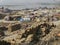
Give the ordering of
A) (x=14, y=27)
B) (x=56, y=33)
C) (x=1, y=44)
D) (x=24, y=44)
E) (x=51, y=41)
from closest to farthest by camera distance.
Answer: (x=1, y=44), (x=24, y=44), (x=51, y=41), (x=56, y=33), (x=14, y=27)

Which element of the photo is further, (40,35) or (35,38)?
(40,35)

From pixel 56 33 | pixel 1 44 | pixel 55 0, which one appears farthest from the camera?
pixel 55 0

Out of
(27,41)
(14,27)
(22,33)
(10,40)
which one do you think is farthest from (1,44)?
(14,27)

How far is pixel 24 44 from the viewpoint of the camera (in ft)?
51.1

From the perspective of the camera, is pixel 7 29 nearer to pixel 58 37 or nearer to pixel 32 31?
pixel 32 31

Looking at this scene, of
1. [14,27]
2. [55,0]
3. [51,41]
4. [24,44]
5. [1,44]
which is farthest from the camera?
[55,0]

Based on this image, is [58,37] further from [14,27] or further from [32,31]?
[14,27]

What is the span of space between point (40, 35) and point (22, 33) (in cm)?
177

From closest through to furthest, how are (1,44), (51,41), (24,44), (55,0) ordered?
(1,44) → (24,44) → (51,41) → (55,0)

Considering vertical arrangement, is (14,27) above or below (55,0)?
above

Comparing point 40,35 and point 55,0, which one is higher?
point 40,35

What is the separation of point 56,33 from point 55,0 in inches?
2863

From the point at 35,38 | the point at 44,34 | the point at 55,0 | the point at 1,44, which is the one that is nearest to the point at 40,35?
the point at 44,34

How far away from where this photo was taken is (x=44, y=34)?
18.7 metres
